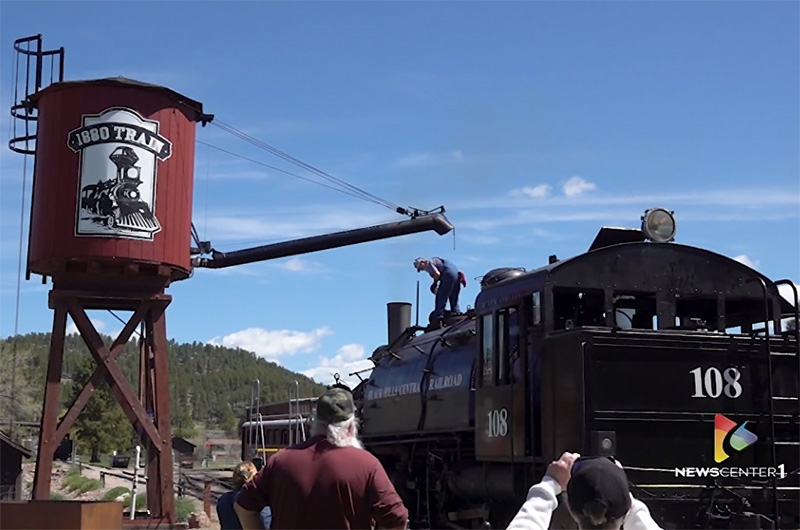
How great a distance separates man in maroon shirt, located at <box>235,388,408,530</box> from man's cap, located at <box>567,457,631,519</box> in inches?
64.7

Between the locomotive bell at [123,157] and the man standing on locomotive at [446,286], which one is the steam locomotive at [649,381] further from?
the locomotive bell at [123,157]

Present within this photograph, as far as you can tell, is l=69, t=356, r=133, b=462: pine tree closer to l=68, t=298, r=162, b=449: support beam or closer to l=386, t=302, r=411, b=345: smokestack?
l=68, t=298, r=162, b=449: support beam

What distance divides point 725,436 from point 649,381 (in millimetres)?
912

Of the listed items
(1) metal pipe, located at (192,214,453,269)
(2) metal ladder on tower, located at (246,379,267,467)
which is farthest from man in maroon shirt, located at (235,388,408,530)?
(2) metal ladder on tower, located at (246,379,267,467)

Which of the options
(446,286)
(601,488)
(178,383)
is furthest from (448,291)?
(178,383)

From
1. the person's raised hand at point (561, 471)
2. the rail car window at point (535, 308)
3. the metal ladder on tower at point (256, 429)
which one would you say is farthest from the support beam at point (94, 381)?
the person's raised hand at point (561, 471)

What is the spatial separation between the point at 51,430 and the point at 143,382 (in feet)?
7.11

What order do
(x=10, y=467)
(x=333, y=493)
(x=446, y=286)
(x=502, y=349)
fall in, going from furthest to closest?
(x=10, y=467) → (x=446, y=286) → (x=502, y=349) → (x=333, y=493)

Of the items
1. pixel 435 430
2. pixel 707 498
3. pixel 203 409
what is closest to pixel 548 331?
pixel 707 498

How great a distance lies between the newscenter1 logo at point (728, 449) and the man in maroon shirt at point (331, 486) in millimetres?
5315

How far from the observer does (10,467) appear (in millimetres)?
28922

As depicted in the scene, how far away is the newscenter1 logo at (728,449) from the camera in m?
9.43

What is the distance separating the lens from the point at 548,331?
9867mm

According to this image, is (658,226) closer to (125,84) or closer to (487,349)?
(487,349)
